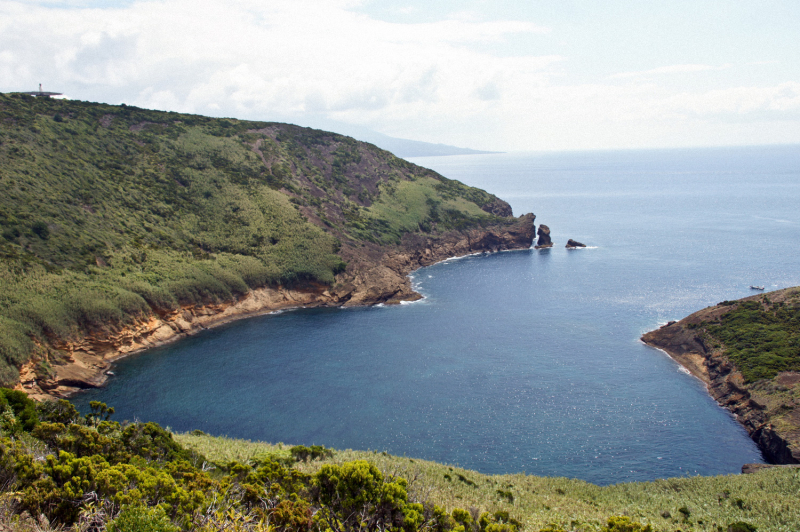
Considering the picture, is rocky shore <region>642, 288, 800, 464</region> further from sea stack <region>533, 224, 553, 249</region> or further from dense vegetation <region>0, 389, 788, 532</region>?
sea stack <region>533, 224, 553, 249</region>

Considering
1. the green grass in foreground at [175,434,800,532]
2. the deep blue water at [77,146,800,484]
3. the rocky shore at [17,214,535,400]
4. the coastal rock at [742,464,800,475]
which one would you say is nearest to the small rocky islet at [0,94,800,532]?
the green grass in foreground at [175,434,800,532]

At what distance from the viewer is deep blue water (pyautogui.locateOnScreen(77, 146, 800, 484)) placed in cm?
4794

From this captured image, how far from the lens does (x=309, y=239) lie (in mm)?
103000

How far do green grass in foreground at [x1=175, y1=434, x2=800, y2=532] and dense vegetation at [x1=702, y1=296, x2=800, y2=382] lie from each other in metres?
20.4

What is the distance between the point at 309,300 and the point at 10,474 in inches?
2833

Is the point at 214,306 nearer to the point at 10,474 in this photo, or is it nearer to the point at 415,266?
the point at 415,266

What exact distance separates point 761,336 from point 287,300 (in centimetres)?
6894

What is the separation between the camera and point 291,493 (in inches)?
1002

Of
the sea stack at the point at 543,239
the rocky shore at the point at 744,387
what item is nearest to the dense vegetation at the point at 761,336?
the rocky shore at the point at 744,387

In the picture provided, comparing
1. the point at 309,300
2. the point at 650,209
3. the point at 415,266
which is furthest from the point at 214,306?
the point at 650,209

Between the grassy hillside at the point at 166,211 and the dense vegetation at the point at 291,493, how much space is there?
3224cm

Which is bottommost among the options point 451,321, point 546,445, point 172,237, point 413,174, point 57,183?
point 546,445

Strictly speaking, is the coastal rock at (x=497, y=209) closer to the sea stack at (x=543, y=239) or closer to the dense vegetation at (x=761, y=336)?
the sea stack at (x=543, y=239)

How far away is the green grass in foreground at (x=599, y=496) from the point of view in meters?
31.1
